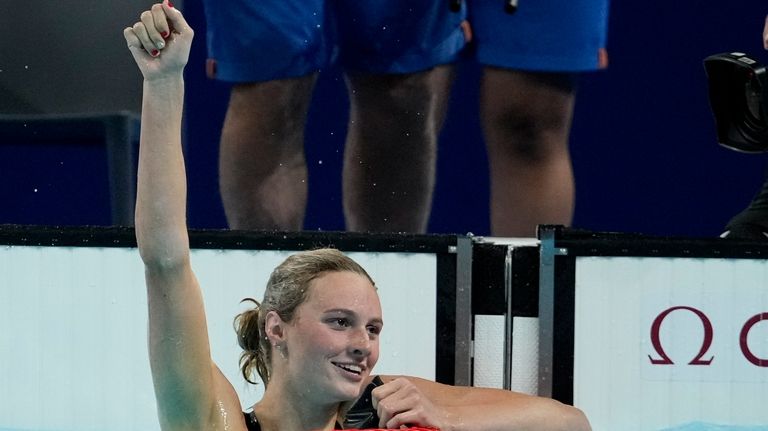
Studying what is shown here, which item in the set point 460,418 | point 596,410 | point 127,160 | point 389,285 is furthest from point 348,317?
point 127,160

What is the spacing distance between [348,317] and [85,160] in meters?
1.87

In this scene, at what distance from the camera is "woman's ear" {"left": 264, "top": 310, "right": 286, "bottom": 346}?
2.45 meters

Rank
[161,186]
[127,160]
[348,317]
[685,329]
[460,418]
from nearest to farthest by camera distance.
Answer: [161,186]
[348,317]
[460,418]
[685,329]
[127,160]

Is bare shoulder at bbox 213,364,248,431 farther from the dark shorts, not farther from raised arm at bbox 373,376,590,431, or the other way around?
the dark shorts

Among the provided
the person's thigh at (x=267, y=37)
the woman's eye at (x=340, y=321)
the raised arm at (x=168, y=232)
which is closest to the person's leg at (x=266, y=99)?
the person's thigh at (x=267, y=37)

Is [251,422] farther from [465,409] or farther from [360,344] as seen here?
[465,409]

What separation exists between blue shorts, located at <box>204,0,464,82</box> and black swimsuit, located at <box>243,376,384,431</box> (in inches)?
59.1

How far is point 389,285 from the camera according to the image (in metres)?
3.05

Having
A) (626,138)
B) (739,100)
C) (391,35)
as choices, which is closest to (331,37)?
(391,35)

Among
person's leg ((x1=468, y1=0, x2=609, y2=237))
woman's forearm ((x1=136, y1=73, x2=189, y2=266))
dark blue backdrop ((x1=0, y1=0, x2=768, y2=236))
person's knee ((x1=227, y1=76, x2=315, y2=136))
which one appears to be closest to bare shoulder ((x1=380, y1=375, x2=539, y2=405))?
woman's forearm ((x1=136, y1=73, x2=189, y2=266))

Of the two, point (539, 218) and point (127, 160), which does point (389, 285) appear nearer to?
point (539, 218)

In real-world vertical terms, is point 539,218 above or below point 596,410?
above

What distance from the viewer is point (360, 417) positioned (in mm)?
2418

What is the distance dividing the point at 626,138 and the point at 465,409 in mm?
1547
